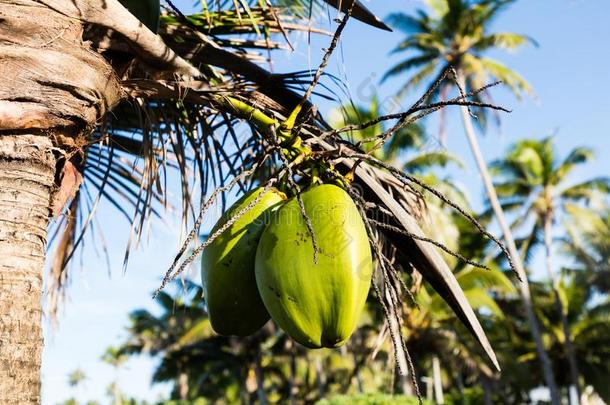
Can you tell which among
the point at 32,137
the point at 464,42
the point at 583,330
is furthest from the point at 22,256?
the point at 583,330

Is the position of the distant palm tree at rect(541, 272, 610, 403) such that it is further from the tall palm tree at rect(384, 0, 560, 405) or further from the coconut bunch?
the coconut bunch

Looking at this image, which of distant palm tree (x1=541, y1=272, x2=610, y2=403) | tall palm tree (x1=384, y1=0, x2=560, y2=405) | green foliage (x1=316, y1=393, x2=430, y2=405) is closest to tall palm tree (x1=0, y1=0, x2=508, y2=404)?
green foliage (x1=316, y1=393, x2=430, y2=405)

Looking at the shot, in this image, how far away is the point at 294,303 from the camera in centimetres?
144

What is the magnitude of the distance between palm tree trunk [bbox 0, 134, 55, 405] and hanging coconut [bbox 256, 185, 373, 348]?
506 millimetres

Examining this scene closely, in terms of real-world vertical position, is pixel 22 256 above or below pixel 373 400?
above

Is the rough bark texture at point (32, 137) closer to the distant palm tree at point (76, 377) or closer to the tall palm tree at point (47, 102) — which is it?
the tall palm tree at point (47, 102)

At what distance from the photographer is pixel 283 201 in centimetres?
168

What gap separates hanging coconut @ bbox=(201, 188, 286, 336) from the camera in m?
1.60

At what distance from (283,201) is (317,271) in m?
0.31

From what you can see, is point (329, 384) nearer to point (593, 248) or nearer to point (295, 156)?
point (593, 248)

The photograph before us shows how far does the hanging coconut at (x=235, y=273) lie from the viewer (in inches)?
63.1

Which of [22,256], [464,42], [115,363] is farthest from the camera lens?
[115,363]

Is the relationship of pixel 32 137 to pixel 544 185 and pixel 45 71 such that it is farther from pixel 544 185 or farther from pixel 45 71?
pixel 544 185

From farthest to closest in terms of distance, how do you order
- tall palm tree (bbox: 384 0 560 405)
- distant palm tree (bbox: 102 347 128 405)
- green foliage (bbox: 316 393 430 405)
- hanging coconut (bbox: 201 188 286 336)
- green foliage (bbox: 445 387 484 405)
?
1. distant palm tree (bbox: 102 347 128 405)
2. green foliage (bbox: 445 387 484 405)
3. tall palm tree (bbox: 384 0 560 405)
4. green foliage (bbox: 316 393 430 405)
5. hanging coconut (bbox: 201 188 286 336)
